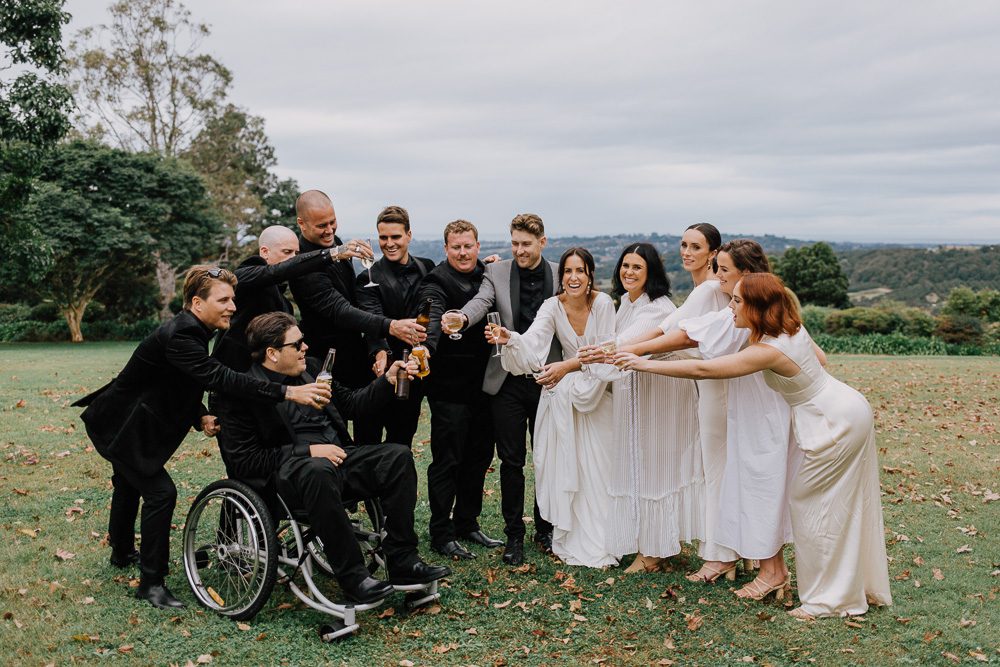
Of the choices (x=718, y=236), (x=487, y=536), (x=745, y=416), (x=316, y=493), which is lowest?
(x=487, y=536)

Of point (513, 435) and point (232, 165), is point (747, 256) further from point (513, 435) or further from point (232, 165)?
point (232, 165)

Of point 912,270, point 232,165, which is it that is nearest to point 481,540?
point 232,165

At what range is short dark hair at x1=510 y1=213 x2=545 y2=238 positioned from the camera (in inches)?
240

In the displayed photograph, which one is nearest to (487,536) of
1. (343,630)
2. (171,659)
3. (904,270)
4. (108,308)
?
(343,630)

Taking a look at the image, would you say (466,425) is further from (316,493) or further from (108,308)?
(108,308)

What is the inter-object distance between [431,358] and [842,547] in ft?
10.4

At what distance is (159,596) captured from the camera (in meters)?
5.14

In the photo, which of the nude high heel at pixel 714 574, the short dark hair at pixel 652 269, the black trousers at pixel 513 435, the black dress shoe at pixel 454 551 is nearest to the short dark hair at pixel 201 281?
the black trousers at pixel 513 435

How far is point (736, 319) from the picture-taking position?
502 centimetres

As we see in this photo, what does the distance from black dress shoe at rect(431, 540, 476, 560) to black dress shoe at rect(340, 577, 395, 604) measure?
4.77ft

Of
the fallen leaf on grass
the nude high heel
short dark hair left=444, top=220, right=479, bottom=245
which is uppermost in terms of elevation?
short dark hair left=444, top=220, right=479, bottom=245

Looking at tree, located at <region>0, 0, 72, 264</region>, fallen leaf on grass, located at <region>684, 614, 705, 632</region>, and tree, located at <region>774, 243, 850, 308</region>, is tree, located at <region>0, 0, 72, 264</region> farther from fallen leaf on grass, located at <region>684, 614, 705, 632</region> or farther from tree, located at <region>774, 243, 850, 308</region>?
tree, located at <region>774, 243, 850, 308</region>

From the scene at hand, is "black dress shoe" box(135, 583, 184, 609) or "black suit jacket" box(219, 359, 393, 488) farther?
"black dress shoe" box(135, 583, 184, 609)

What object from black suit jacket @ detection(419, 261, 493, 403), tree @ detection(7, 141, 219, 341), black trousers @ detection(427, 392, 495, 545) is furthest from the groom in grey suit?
tree @ detection(7, 141, 219, 341)
